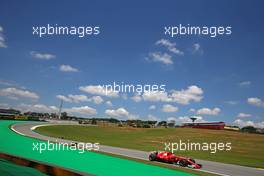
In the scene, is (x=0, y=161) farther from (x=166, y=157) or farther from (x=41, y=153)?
(x=166, y=157)

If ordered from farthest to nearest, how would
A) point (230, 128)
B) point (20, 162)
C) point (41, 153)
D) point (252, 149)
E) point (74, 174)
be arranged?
point (230, 128)
point (252, 149)
point (41, 153)
point (20, 162)
point (74, 174)

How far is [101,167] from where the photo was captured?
1520 centimetres

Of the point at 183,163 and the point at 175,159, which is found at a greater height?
the point at 175,159

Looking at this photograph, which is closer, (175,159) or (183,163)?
(183,163)

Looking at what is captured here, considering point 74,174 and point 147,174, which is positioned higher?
point 74,174

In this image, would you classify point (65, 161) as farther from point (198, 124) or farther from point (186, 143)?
point (198, 124)

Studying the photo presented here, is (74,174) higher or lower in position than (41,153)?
higher

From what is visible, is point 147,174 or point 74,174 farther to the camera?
point 147,174

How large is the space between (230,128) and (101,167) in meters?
71.0

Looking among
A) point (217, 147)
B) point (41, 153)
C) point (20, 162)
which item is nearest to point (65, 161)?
point (41, 153)

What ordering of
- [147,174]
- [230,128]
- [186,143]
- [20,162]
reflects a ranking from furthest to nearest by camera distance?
[230,128]
[186,143]
[147,174]
[20,162]

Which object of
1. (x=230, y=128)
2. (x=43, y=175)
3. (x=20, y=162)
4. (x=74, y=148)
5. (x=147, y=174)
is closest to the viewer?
(x=43, y=175)

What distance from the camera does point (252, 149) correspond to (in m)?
40.3

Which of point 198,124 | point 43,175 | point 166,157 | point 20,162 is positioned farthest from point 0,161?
point 198,124
